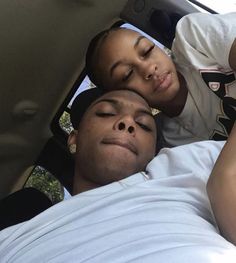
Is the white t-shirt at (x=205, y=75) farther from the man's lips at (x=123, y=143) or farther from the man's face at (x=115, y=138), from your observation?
the man's lips at (x=123, y=143)

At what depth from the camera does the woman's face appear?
1514 millimetres

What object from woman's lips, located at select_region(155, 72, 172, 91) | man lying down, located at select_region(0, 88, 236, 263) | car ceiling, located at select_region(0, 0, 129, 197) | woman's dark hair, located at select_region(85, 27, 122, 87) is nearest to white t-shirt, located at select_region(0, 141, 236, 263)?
man lying down, located at select_region(0, 88, 236, 263)

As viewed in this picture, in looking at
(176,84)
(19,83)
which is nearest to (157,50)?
(176,84)

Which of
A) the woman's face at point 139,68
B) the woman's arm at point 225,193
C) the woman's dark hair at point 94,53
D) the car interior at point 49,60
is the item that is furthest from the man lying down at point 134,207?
the car interior at point 49,60

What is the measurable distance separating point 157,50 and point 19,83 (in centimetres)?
51

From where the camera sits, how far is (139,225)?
104 centimetres

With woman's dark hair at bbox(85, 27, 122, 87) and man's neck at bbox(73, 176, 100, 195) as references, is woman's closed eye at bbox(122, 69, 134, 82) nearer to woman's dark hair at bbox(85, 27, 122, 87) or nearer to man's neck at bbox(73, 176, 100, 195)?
woman's dark hair at bbox(85, 27, 122, 87)

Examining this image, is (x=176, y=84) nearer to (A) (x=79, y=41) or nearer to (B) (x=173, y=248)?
(A) (x=79, y=41)

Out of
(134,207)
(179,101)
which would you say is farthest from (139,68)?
(134,207)

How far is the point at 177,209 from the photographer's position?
1.09m

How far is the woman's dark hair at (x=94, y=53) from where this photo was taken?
66.1 inches

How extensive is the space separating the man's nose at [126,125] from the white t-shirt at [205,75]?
211 millimetres

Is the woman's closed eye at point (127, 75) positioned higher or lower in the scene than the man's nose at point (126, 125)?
higher

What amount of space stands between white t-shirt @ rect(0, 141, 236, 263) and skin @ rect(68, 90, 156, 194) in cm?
9
